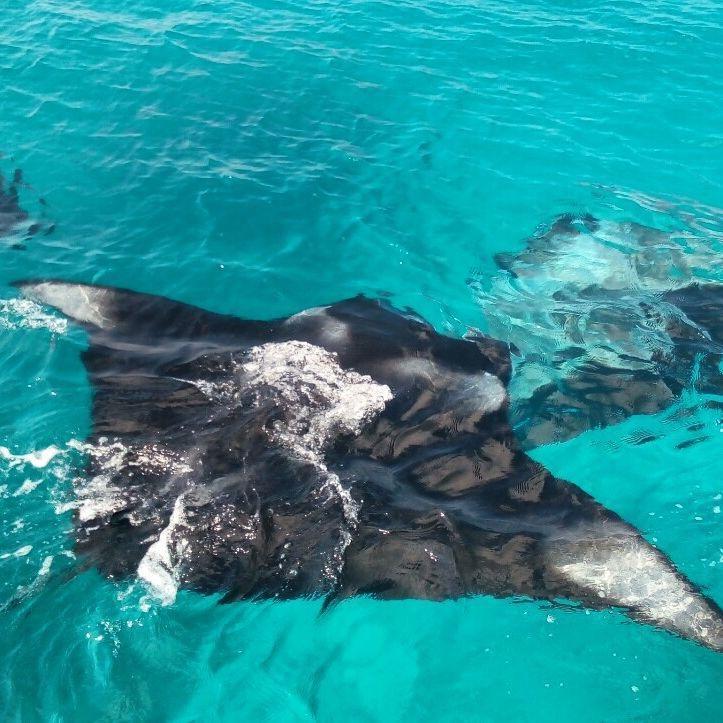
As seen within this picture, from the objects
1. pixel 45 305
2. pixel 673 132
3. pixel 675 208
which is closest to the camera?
pixel 45 305

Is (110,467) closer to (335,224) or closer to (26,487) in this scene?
(26,487)

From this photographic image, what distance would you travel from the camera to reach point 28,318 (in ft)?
29.7

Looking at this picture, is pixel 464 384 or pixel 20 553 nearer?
pixel 20 553

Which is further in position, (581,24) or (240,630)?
(581,24)

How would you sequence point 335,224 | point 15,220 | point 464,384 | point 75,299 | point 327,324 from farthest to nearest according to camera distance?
point 335,224, point 15,220, point 75,299, point 327,324, point 464,384

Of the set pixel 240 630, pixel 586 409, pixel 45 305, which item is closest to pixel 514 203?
pixel 586 409

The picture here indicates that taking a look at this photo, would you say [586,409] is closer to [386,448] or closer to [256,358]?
[386,448]

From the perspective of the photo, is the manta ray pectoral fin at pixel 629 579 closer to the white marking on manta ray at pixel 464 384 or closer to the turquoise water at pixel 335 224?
the turquoise water at pixel 335 224

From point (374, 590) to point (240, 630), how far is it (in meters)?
1.22

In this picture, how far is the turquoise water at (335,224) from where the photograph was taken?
18.3 feet

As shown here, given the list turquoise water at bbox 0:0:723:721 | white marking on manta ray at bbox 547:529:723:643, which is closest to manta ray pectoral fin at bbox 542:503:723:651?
white marking on manta ray at bbox 547:529:723:643

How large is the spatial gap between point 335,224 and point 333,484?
21.4ft

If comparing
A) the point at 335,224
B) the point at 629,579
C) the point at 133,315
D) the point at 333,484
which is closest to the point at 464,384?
the point at 333,484

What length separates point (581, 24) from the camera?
19.1m
